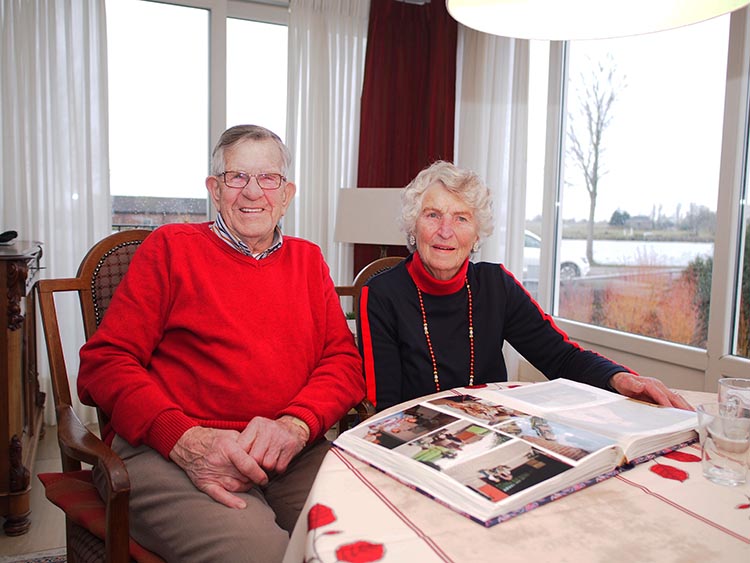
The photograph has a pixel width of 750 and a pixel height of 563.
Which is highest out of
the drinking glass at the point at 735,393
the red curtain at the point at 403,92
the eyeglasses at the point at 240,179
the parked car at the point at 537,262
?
the red curtain at the point at 403,92

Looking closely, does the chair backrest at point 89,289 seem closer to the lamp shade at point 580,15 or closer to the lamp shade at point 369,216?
the lamp shade at point 580,15

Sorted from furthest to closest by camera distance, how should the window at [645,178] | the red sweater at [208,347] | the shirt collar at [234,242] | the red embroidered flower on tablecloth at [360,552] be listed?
the window at [645,178]
the shirt collar at [234,242]
the red sweater at [208,347]
the red embroidered flower on tablecloth at [360,552]

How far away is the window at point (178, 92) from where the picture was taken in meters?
3.31

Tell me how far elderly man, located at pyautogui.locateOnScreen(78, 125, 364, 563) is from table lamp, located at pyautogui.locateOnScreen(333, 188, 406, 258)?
1.52 meters

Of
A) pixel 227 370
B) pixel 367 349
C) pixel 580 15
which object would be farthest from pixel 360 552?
pixel 580 15

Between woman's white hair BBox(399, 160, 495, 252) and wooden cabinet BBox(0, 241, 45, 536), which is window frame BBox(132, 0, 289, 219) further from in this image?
woman's white hair BBox(399, 160, 495, 252)

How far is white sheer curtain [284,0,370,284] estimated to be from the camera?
3498 millimetres

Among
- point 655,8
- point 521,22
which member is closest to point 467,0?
point 521,22

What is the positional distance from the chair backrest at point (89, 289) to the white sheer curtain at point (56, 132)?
5.92ft

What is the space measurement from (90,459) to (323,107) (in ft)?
9.52

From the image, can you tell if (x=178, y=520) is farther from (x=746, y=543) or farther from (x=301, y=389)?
(x=746, y=543)

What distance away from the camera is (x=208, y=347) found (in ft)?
4.30

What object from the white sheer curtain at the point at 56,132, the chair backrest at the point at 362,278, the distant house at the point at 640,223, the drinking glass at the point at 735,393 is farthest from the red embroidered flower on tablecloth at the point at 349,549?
the white sheer curtain at the point at 56,132

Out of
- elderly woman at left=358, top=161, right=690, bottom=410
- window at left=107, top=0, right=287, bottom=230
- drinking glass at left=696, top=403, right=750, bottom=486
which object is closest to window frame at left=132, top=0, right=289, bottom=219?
window at left=107, top=0, right=287, bottom=230
